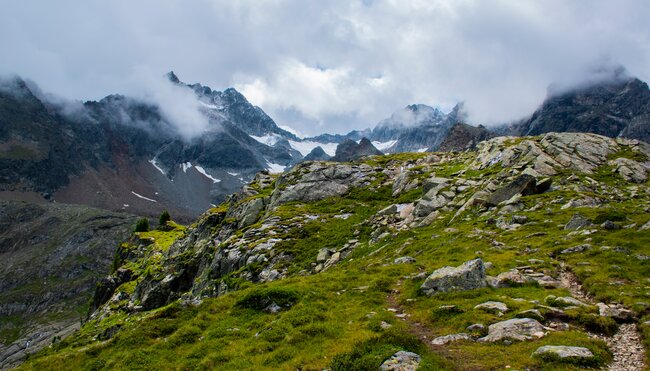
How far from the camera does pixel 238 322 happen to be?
76.4 ft

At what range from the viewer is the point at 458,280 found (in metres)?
23.4

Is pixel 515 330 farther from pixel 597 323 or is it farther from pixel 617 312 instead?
pixel 617 312

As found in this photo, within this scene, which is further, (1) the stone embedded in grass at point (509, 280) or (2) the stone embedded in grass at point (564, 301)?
(1) the stone embedded in grass at point (509, 280)

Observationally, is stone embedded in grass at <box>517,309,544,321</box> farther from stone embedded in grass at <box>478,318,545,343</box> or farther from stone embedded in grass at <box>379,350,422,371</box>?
stone embedded in grass at <box>379,350,422,371</box>

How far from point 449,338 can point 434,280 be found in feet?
21.9

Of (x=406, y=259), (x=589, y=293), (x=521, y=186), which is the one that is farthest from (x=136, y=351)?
(x=521, y=186)

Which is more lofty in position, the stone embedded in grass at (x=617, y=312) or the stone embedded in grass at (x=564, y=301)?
the stone embedded in grass at (x=564, y=301)

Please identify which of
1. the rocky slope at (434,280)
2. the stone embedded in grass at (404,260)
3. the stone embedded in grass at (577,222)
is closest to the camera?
the rocky slope at (434,280)

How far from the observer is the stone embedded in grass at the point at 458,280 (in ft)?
75.9

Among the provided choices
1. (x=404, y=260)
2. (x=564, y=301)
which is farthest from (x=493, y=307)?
(x=404, y=260)

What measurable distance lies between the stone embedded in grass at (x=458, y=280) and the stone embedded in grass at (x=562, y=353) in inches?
318

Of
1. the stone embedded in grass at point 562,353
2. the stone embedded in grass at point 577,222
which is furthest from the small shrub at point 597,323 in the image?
the stone embedded in grass at point 577,222

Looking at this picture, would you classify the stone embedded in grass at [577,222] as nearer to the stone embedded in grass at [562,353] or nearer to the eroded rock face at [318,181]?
the stone embedded in grass at [562,353]

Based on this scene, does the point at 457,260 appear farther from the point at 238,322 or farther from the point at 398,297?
the point at 238,322
